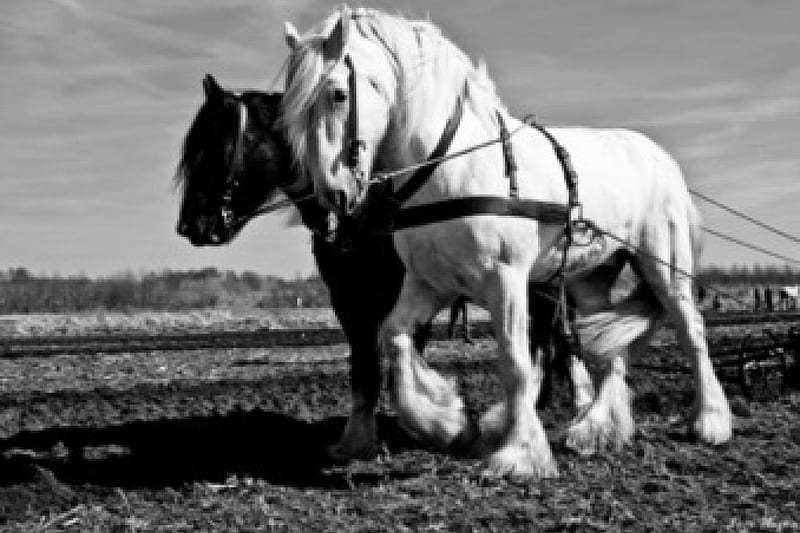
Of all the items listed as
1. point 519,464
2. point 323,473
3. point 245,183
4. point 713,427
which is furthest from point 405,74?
point 713,427

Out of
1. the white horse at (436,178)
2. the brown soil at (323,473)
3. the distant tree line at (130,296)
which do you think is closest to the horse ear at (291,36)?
the white horse at (436,178)

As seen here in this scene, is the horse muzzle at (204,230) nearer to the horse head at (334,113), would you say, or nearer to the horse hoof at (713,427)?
the horse head at (334,113)

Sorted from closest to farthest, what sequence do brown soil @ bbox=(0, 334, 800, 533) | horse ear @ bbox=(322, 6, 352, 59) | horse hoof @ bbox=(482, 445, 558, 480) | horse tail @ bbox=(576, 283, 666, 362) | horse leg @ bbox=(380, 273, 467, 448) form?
brown soil @ bbox=(0, 334, 800, 533), horse ear @ bbox=(322, 6, 352, 59), horse hoof @ bbox=(482, 445, 558, 480), horse leg @ bbox=(380, 273, 467, 448), horse tail @ bbox=(576, 283, 666, 362)

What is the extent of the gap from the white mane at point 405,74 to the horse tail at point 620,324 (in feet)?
6.04

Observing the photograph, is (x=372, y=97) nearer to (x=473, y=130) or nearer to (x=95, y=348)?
(x=473, y=130)

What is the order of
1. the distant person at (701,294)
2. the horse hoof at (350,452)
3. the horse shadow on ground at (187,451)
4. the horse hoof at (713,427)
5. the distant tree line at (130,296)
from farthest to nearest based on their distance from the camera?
the distant tree line at (130,296) < the distant person at (701,294) < the horse hoof at (713,427) < the horse hoof at (350,452) < the horse shadow on ground at (187,451)

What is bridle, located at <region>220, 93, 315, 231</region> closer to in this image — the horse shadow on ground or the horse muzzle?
the horse muzzle

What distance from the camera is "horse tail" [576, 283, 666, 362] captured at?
769 cm

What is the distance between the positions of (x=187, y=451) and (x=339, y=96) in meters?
2.83

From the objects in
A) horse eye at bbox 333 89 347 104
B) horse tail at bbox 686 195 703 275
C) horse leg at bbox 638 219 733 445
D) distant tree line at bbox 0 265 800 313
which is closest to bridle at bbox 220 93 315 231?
horse eye at bbox 333 89 347 104

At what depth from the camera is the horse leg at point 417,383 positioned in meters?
6.20

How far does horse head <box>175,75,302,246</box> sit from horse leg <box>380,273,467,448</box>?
1.09m

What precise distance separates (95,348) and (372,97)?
13249 mm

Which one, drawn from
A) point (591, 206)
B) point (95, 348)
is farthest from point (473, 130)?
point (95, 348)
